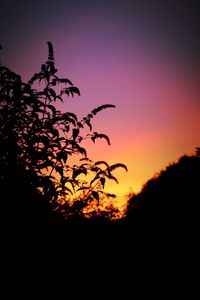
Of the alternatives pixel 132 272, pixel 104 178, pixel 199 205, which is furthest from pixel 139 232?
pixel 104 178

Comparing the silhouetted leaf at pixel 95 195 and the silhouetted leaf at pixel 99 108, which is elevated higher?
the silhouetted leaf at pixel 99 108

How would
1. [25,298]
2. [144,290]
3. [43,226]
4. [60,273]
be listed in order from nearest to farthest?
1. [43,226]
2. [25,298]
3. [60,273]
4. [144,290]

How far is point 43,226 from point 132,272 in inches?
211

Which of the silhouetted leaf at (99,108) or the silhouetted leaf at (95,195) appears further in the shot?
the silhouetted leaf at (99,108)

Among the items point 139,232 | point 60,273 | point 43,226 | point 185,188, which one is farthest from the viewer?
point 139,232

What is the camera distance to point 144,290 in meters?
6.99

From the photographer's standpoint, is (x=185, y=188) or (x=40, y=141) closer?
(x=40, y=141)

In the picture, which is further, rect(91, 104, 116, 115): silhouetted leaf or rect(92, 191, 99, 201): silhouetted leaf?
rect(91, 104, 116, 115): silhouetted leaf

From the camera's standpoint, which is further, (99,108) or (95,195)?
(99,108)

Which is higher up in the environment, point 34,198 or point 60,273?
point 34,198

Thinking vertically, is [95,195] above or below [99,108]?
below

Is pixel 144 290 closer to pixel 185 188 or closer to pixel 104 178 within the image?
pixel 185 188

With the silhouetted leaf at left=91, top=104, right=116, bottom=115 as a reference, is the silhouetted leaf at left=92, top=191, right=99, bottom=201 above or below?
below

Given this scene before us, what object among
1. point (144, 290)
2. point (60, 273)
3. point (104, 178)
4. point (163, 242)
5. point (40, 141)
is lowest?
point (144, 290)
